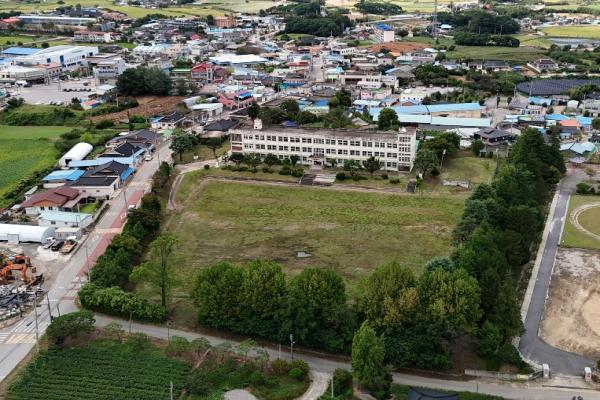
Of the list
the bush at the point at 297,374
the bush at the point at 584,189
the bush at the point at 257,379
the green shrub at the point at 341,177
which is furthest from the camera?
the green shrub at the point at 341,177

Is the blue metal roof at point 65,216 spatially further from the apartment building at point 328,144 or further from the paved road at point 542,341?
the paved road at point 542,341

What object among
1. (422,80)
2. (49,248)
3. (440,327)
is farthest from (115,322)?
(422,80)

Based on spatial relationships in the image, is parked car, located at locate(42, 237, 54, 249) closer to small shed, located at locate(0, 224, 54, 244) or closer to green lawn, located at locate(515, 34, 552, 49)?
small shed, located at locate(0, 224, 54, 244)

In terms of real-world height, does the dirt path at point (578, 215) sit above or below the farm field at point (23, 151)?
below

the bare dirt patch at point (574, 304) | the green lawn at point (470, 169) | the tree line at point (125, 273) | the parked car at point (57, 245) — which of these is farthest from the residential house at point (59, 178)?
the bare dirt patch at point (574, 304)

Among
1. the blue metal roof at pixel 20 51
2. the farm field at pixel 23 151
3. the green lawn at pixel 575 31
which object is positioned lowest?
the farm field at pixel 23 151

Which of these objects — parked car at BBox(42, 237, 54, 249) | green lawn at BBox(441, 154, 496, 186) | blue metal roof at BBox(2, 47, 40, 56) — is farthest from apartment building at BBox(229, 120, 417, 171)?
blue metal roof at BBox(2, 47, 40, 56)

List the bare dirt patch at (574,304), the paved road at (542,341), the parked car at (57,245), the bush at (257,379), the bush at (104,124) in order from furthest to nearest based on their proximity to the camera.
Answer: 1. the bush at (104,124)
2. the parked car at (57,245)
3. the bare dirt patch at (574,304)
4. the paved road at (542,341)
5. the bush at (257,379)
